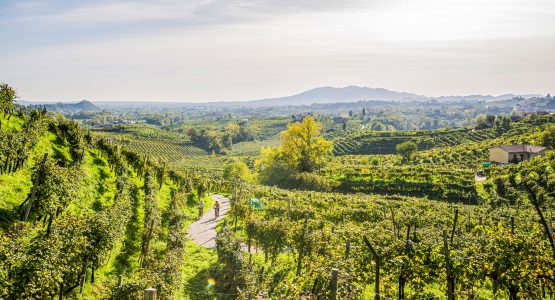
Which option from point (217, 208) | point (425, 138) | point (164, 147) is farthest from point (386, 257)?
point (164, 147)

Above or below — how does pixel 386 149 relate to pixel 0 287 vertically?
below

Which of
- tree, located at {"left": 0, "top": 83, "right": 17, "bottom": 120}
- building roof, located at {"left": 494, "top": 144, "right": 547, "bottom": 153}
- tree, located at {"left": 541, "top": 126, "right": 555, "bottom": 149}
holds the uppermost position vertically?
tree, located at {"left": 0, "top": 83, "right": 17, "bottom": 120}

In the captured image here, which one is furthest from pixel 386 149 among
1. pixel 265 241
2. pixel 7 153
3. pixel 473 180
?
pixel 7 153

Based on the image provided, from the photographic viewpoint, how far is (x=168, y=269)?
17.2 m

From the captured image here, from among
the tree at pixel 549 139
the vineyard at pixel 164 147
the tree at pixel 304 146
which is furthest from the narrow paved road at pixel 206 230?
the vineyard at pixel 164 147

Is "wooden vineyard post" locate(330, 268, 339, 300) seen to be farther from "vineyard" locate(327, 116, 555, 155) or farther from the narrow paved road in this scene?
"vineyard" locate(327, 116, 555, 155)

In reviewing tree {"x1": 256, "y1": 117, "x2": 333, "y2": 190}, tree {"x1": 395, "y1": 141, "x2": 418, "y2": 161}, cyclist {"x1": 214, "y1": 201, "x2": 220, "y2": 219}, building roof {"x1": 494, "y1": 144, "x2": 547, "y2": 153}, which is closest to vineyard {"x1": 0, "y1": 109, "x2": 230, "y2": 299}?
cyclist {"x1": 214, "y1": 201, "x2": 220, "y2": 219}

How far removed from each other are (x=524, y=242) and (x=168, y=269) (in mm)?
14231

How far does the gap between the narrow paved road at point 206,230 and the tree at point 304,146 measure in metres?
26.6

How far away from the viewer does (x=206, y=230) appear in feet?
104

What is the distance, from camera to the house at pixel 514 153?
77750mm

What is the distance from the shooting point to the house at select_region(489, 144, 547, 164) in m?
77.8

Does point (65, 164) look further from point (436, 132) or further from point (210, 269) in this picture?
point (436, 132)

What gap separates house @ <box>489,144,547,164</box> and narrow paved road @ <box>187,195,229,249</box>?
212ft
